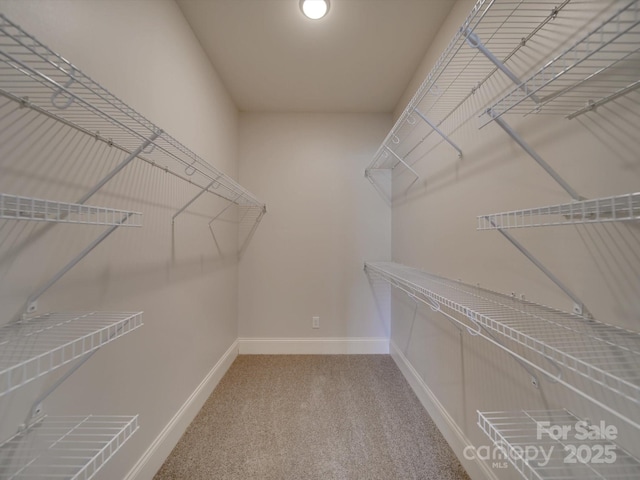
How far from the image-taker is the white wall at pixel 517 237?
2.05 feet

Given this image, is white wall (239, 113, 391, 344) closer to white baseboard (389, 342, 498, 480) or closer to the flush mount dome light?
white baseboard (389, 342, 498, 480)

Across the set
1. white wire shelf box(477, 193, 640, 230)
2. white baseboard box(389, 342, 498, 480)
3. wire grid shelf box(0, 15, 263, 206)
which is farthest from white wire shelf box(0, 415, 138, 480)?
white baseboard box(389, 342, 498, 480)

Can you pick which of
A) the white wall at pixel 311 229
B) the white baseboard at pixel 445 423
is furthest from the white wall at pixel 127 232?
the white baseboard at pixel 445 423

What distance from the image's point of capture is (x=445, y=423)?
1.40m

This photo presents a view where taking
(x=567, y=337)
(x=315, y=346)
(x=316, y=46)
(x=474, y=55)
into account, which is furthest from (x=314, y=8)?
(x=315, y=346)

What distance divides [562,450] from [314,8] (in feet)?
7.21

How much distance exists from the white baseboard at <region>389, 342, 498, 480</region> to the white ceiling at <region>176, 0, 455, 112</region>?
232cm

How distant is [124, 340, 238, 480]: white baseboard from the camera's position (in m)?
1.11

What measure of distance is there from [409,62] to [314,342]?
253 cm

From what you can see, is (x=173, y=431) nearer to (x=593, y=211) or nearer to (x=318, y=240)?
(x=318, y=240)

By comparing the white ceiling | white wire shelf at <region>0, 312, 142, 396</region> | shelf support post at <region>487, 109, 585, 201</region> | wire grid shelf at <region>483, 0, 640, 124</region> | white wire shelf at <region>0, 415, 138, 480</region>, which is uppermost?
the white ceiling

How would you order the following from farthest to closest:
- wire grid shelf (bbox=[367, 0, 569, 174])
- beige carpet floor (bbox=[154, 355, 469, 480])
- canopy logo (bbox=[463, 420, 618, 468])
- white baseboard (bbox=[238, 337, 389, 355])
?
white baseboard (bbox=[238, 337, 389, 355]), beige carpet floor (bbox=[154, 355, 469, 480]), wire grid shelf (bbox=[367, 0, 569, 174]), canopy logo (bbox=[463, 420, 618, 468])

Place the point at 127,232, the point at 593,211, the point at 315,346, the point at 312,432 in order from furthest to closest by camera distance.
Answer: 1. the point at 315,346
2. the point at 312,432
3. the point at 127,232
4. the point at 593,211

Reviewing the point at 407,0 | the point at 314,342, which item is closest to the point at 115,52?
the point at 407,0
